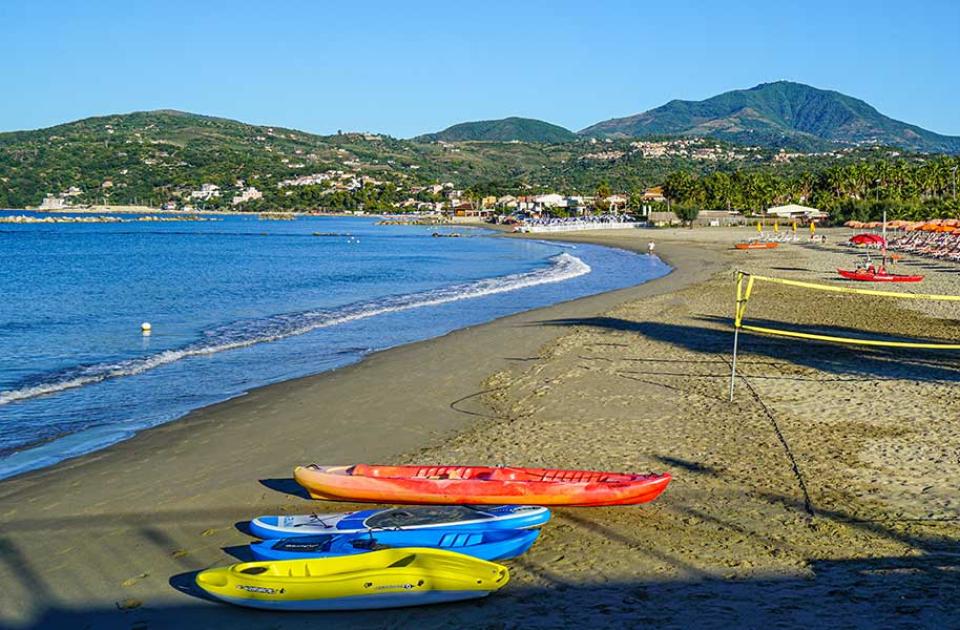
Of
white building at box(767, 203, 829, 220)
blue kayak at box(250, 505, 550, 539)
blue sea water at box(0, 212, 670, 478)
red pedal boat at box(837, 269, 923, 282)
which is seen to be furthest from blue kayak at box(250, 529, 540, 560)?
white building at box(767, 203, 829, 220)

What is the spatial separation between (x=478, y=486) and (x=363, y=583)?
2.16 m

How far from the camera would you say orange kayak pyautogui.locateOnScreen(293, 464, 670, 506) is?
8.35 m

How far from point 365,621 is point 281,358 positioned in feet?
43.7

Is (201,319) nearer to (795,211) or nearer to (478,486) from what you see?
(478,486)

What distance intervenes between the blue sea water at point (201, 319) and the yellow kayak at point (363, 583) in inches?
222

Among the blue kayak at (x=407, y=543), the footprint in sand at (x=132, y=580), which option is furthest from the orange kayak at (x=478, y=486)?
the footprint in sand at (x=132, y=580)

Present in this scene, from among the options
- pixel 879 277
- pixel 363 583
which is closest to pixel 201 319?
pixel 363 583

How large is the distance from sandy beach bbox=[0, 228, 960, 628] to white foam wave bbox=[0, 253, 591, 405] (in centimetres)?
414

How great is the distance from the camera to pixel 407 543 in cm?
726

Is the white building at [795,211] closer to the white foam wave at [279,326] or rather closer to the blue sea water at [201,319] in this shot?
the blue sea water at [201,319]

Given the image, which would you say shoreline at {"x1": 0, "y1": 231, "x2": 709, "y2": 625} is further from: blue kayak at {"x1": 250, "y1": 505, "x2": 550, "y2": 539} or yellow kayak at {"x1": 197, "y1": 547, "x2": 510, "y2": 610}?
blue kayak at {"x1": 250, "y1": 505, "x2": 550, "y2": 539}

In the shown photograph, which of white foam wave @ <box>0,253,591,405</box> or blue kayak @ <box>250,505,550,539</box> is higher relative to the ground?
blue kayak @ <box>250,505,550,539</box>

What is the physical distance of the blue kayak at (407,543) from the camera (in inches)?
283

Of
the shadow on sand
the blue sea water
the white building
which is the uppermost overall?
the white building
